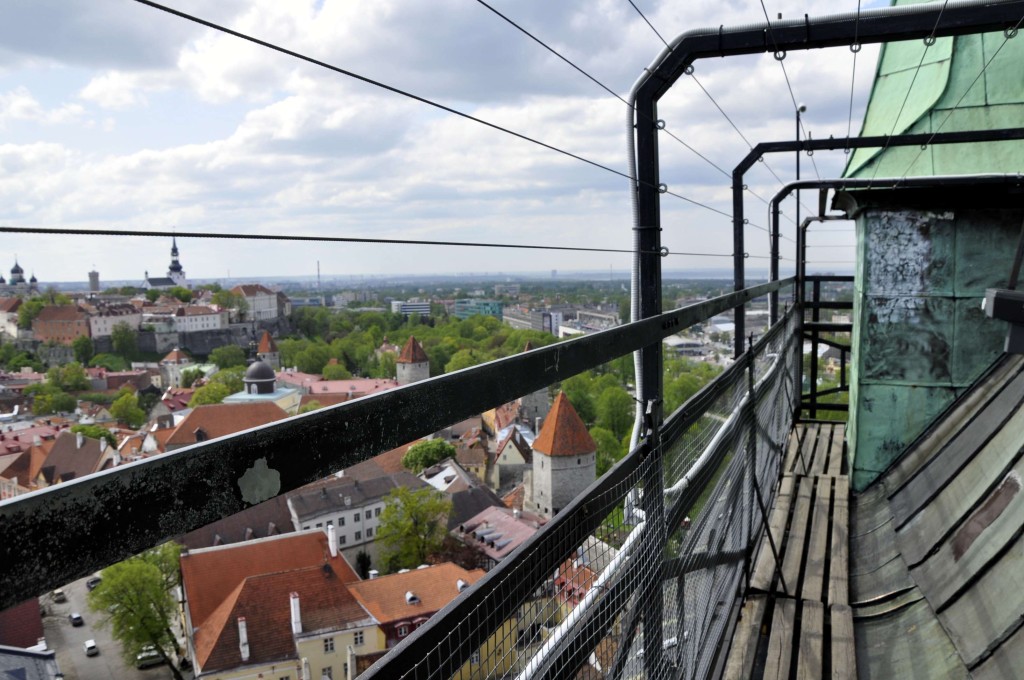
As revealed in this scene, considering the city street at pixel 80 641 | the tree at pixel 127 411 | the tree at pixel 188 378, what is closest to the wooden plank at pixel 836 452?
the tree at pixel 188 378

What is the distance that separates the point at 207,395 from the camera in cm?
349

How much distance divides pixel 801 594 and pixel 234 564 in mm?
7962

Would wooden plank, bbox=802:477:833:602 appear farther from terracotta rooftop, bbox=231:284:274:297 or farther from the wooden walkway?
terracotta rooftop, bbox=231:284:274:297

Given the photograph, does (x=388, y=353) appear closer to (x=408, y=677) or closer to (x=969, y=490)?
(x=969, y=490)

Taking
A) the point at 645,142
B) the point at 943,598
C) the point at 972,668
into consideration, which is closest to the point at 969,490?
the point at 943,598

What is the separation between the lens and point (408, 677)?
1.03m

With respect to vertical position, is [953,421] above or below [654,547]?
below

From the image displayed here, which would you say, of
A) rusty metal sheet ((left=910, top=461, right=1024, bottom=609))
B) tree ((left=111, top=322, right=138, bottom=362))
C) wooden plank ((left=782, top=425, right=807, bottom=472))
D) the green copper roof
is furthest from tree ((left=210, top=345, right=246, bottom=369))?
the green copper roof

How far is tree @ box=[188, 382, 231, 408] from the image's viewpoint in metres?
3.52

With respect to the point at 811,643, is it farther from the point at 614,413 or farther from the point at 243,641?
the point at 614,413

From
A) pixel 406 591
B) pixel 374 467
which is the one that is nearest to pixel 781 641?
pixel 406 591

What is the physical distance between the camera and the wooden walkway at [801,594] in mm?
3299

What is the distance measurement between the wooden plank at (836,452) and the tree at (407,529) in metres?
13.2

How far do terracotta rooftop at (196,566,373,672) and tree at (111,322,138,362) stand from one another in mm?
2790
